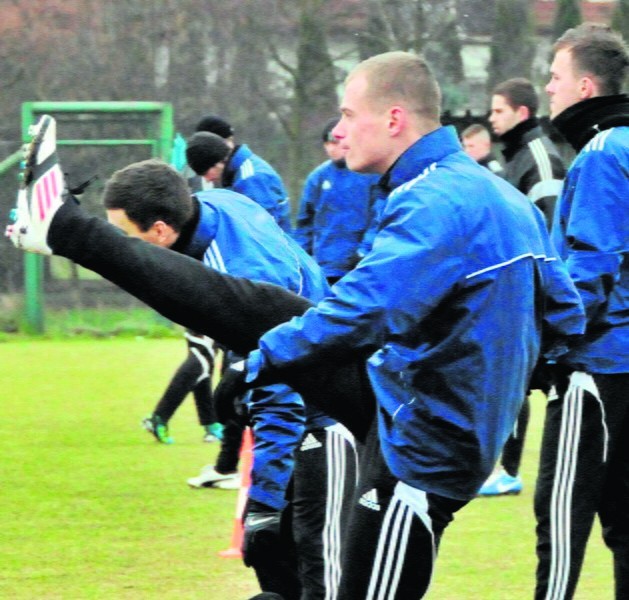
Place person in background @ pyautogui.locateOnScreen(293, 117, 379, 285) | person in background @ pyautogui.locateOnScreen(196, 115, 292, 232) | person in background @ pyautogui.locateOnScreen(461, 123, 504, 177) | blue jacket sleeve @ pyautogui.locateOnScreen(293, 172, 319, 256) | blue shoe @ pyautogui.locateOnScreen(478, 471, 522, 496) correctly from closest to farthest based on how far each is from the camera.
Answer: blue shoe @ pyautogui.locateOnScreen(478, 471, 522, 496) → person in background @ pyautogui.locateOnScreen(196, 115, 292, 232) → person in background @ pyautogui.locateOnScreen(461, 123, 504, 177) → person in background @ pyautogui.locateOnScreen(293, 117, 379, 285) → blue jacket sleeve @ pyautogui.locateOnScreen(293, 172, 319, 256)

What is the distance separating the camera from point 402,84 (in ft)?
11.7

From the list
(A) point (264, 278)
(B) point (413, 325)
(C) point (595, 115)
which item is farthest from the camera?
(C) point (595, 115)

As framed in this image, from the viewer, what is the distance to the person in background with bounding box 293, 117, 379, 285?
374 inches

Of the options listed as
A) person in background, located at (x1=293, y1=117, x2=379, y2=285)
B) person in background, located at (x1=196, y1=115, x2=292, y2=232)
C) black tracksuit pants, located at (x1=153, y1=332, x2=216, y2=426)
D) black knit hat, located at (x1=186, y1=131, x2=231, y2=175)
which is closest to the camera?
black knit hat, located at (x1=186, y1=131, x2=231, y2=175)

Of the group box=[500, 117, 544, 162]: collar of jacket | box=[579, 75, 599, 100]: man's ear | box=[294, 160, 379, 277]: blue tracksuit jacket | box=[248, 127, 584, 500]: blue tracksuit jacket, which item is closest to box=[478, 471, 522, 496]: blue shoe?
box=[500, 117, 544, 162]: collar of jacket

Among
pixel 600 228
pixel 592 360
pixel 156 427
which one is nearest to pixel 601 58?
pixel 600 228

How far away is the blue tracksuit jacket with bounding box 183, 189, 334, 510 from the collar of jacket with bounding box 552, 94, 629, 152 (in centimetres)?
110

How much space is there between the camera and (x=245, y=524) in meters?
4.39

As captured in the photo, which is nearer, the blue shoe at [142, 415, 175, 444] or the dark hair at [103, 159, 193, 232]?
the dark hair at [103, 159, 193, 232]

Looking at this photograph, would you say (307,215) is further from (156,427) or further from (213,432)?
(156,427)

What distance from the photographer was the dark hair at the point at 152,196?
14.4 feet

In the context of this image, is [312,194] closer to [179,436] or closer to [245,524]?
[179,436]

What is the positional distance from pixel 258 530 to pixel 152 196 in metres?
1.08

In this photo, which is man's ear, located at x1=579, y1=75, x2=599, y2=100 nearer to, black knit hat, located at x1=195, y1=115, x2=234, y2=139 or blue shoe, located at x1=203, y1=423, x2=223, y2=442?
blue shoe, located at x1=203, y1=423, x2=223, y2=442
